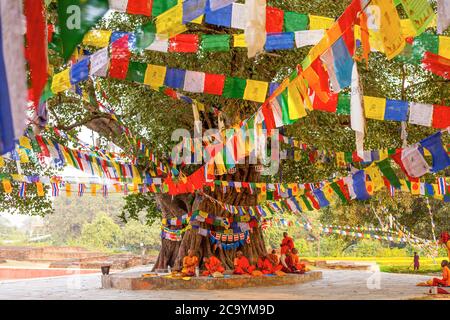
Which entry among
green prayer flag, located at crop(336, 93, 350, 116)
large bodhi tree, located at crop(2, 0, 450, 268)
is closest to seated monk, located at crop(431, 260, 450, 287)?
large bodhi tree, located at crop(2, 0, 450, 268)

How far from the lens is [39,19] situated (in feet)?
10.4

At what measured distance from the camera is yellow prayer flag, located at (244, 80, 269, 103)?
8469 mm

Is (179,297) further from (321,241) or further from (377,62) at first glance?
(321,241)


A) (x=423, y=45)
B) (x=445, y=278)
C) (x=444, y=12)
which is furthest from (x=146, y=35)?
(x=445, y=278)

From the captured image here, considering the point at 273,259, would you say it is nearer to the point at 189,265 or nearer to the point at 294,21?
the point at 189,265

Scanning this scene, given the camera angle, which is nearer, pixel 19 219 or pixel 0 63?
pixel 0 63

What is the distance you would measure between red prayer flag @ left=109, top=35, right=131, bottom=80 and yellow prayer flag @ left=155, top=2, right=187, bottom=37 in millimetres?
1140

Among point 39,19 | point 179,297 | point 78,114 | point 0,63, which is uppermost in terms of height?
point 78,114

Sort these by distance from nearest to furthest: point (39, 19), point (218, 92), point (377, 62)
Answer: point (39, 19) < point (218, 92) < point (377, 62)

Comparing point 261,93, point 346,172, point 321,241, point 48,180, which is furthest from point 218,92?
point 321,241

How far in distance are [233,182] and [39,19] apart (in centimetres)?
1176

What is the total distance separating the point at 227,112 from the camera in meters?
13.5

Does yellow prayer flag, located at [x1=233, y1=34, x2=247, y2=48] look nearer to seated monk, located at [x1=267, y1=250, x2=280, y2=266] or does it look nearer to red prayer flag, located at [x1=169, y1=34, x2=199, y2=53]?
red prayer flag, located at [x1=169, y1=34, x2=199, y2=53]

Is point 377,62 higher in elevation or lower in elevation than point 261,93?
higher
